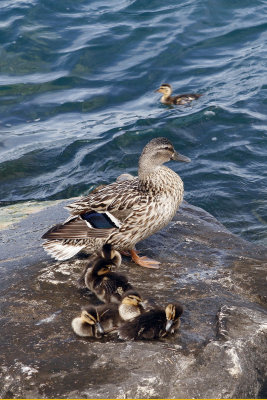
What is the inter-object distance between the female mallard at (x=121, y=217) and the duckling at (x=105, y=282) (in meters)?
0.59

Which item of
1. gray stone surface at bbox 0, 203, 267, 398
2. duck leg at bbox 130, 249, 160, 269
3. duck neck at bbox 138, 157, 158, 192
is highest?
duck neck at bbox 138, 157, 158, 192

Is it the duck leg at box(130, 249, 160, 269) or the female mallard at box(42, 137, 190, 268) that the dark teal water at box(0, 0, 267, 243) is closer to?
the female mallard at box(42, 137, 190, 268)

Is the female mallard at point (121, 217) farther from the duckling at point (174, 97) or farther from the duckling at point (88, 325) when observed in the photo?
the duckling at point (174, 97)

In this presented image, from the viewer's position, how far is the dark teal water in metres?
9.73

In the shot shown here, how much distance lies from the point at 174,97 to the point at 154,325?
28.5 feet

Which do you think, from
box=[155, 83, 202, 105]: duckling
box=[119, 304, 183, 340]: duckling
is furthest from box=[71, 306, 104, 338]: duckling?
box=[155, 83, 202, 105]: duckling

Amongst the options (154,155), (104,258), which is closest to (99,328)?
(104,258)

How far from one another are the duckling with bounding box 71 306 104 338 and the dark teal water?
13.5 ft

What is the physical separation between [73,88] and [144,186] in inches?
337

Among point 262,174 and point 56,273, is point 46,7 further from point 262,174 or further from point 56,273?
point 56,273

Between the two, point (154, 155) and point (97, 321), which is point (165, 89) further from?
point (97, 321)

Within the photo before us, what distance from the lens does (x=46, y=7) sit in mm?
17750

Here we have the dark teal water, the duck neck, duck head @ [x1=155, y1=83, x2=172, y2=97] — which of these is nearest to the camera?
the duck neck

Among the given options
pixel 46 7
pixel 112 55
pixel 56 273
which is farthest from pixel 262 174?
pixel 46 7
